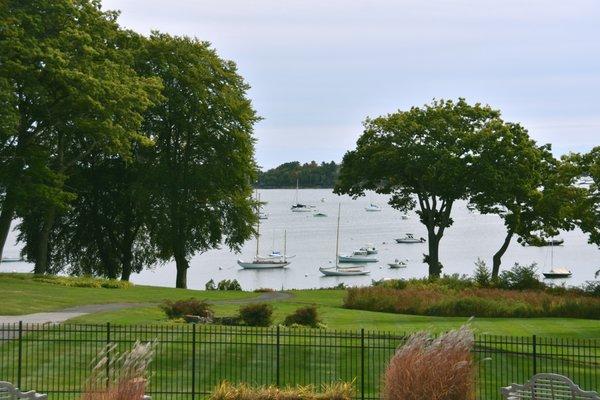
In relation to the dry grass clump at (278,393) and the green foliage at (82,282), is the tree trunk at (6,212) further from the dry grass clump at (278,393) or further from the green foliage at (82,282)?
the dry grass clump at (278,393)

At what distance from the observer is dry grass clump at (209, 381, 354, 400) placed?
70.1 feet

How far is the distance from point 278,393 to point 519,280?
3255 centimetres

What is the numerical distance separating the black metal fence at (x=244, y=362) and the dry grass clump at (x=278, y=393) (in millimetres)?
695

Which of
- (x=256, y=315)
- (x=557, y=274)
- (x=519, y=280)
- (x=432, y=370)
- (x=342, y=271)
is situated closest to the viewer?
(x=432, y=370)

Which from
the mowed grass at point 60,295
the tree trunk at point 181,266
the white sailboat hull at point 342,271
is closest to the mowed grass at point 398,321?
the mowed grass at point 60,295

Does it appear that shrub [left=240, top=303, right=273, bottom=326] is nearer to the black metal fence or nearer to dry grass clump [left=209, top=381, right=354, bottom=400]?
the black metal fence

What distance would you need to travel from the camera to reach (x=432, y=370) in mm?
16906

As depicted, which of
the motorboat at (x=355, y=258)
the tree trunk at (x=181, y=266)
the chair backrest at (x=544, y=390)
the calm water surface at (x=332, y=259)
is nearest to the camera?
the chair backrest at (x=544, y=390)

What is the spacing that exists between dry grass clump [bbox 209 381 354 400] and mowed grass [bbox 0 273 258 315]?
15695 mm

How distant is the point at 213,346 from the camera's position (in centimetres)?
2831

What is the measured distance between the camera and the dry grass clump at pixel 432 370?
1684 centimetres

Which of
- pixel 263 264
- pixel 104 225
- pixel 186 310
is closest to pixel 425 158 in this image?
pixel 104 225

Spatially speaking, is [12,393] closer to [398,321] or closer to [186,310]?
[186,310]

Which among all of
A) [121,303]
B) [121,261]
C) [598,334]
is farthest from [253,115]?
[598,334]
